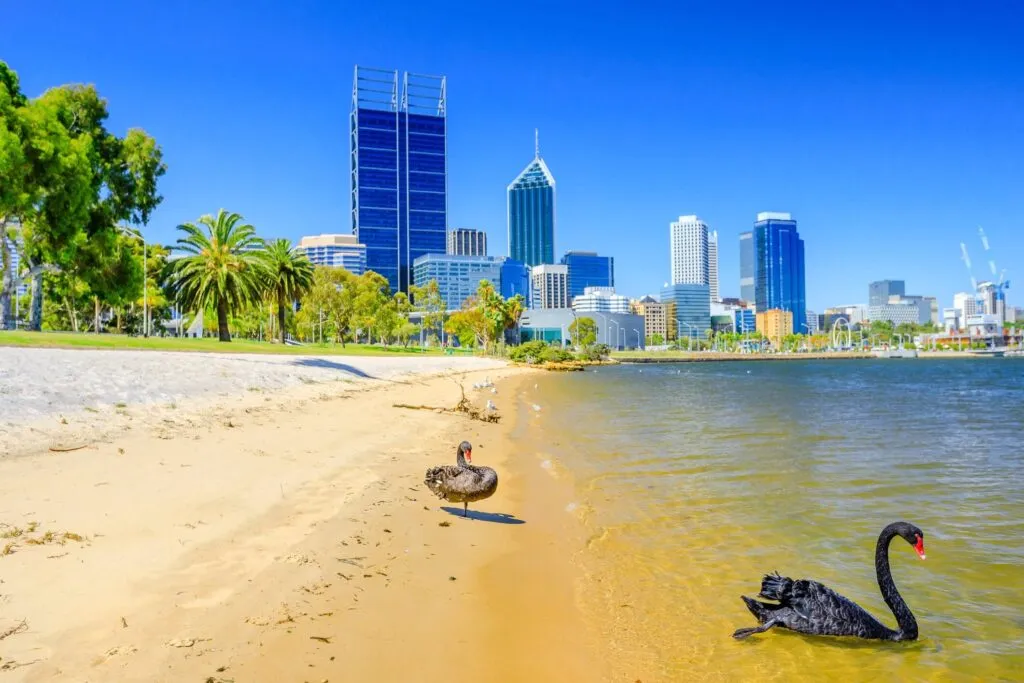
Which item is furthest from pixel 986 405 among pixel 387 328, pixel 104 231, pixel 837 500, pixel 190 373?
pixel 387 328

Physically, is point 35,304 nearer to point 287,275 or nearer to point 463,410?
point 287,275

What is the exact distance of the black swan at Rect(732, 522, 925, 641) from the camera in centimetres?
550

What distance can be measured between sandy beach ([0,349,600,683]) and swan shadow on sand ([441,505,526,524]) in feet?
0.15

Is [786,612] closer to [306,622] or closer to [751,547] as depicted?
[751,547]

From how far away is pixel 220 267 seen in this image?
170 feet

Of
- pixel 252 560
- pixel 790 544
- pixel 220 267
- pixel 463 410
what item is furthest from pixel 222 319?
pixel 790 544

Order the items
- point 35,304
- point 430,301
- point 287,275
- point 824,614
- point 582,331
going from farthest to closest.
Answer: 1. point 582,331
2. point 430,301
3. point 287,275
4. point 35,304
5. point 824,614

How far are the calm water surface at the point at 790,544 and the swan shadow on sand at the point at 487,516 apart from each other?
113 cm

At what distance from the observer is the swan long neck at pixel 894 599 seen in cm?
549

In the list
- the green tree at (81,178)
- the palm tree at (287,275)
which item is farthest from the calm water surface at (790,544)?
the palm tree at (287,275)

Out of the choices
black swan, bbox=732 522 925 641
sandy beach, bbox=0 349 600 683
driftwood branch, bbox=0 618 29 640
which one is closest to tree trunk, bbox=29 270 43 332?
sandy beach, bbox=0 349 600 683

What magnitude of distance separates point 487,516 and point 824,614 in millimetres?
4688

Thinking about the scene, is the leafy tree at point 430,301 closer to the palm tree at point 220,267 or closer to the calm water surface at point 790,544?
the palm tree at point 220,267

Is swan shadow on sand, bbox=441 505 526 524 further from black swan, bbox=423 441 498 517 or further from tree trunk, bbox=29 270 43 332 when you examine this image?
tree trunk, bbox=29 270 43 332
